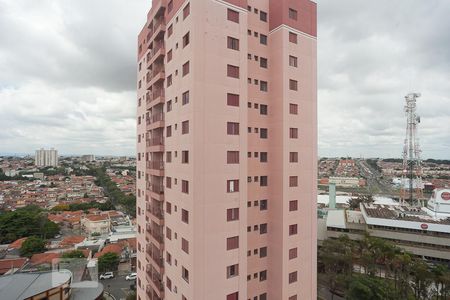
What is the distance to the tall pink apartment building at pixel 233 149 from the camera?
1365 cm

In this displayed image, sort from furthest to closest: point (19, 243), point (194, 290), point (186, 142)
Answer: point (19, 243)
point (186, 142)
point (194, 290)

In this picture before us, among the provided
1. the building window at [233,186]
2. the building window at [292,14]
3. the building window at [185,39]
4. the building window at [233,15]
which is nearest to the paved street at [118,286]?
the building window at [233,186]

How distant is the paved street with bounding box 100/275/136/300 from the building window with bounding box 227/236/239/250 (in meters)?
35.2

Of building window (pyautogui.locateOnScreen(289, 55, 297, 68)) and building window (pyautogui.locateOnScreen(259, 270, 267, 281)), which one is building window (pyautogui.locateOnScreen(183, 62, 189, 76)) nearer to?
building window (pyautogui.locateOnScreen(289, 55, 297, 68))

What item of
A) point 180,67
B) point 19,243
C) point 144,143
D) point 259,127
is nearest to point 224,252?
point 259,127

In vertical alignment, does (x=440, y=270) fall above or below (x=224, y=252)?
below

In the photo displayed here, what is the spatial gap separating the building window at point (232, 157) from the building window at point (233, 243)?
4.26 meters

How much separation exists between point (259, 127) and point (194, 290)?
10250 millimetres

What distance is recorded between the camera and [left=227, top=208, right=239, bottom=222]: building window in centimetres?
1437

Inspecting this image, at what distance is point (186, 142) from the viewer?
47.1 feet

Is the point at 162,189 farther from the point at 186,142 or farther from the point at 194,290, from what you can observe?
the point at 194,290

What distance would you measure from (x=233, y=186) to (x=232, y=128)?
327cm

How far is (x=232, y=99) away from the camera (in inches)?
571

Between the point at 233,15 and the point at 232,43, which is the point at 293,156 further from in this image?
the point at 233,15
